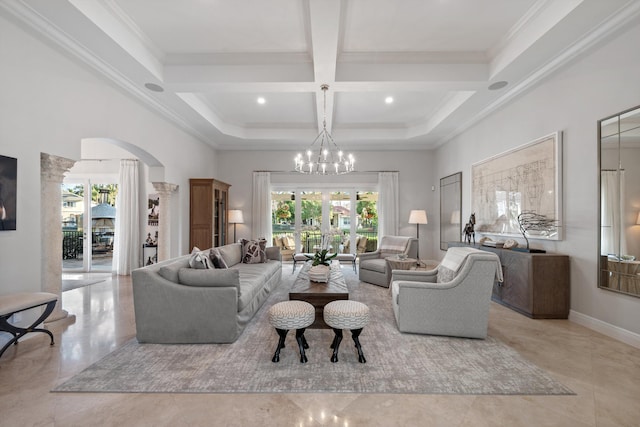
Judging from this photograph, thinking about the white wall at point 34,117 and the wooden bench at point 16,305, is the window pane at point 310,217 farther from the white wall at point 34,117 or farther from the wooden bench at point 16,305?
the wooden bench at point 16,305

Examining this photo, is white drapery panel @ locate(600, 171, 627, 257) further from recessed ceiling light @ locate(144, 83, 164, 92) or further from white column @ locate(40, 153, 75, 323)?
white column @ locate(40, 153, 75, 323)

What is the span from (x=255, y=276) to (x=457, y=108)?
13.9 feet

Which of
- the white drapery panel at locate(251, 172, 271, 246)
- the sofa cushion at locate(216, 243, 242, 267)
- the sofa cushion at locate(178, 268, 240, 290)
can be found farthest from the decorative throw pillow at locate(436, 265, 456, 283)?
the white drapery panel at locate(251, 172, 271, 246)

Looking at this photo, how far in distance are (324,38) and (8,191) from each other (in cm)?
338

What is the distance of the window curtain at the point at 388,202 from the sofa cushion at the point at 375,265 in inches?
73.1

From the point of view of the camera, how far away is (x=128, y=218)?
6.41 metres

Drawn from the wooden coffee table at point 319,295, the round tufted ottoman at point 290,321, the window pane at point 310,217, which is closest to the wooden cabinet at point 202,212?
the window pane at point 310,217

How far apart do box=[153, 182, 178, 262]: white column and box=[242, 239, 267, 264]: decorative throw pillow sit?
149cm

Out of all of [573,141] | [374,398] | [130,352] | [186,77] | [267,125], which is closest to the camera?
[374,398]

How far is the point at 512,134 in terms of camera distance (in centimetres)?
444

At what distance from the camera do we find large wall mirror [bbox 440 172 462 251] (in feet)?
20.1

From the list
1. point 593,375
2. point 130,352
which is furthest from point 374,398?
point 130,352

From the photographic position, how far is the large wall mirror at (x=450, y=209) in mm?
6116

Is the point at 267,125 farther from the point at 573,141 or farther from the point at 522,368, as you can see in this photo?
the point at 522,368
